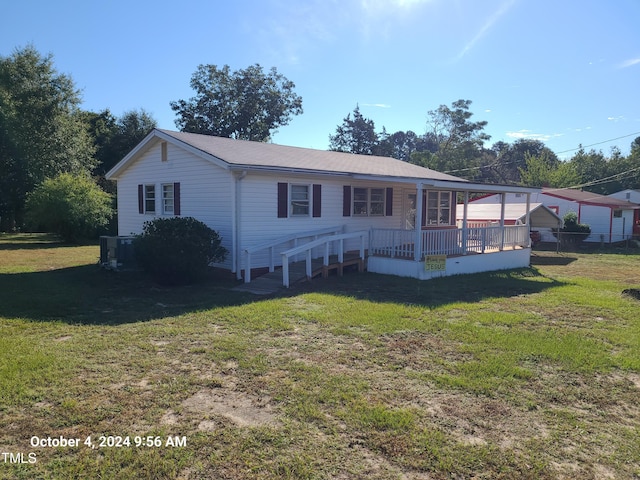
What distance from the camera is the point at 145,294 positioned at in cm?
958

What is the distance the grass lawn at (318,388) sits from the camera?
329 cm

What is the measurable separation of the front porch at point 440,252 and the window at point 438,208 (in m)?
2.48

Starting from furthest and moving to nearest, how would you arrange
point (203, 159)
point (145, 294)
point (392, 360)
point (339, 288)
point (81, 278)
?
point (203, 159), point (81, 278), point (339, 288), point (145, 294), point (392, 360)

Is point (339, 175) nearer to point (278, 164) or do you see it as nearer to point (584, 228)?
point (278, 164)

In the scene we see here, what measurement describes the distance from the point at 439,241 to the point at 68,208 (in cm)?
1736

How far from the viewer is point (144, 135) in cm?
3631

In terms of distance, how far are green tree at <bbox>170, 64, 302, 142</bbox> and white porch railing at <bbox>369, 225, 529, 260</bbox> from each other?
2809 cm

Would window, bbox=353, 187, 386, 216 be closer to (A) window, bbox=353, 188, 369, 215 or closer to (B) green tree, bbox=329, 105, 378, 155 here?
(A) window, bbox=353, 188, 369, 215

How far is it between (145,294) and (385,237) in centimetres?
679

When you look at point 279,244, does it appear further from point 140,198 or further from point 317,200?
point 140,198

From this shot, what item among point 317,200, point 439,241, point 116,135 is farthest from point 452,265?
point 116,135

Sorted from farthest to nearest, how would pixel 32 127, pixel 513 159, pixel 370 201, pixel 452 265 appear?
1. pixel 513 159
2. pixel 32 127
3. pixel 370 201
4. pixel 452 265

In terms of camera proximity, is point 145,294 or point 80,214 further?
point 80,214

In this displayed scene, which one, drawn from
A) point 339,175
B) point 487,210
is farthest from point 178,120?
point 339,175
